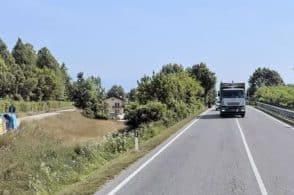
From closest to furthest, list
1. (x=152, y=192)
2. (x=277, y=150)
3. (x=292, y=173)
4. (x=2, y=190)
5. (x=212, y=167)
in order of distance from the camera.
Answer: (x=152, y=192)
(x=2, y=190)
(x=292, y=173)
(x=212, y=167)
(x=277, y=150)

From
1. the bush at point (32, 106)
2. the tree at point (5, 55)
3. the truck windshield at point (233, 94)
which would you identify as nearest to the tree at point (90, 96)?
the bush at point (32, 106)

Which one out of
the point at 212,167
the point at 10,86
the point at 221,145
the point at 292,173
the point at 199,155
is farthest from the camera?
the point at 10,86

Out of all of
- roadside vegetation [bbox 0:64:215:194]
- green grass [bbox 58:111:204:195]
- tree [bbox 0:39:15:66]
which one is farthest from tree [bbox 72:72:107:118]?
green grass [bbox 58:111:204:195]

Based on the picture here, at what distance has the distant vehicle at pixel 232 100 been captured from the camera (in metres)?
55.9

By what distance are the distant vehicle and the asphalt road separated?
2705 centimetres

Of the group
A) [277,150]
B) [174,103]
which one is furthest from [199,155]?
[174,103]

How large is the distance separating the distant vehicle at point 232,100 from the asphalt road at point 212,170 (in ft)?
88.7

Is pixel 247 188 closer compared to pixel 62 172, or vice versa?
pixel 247 188

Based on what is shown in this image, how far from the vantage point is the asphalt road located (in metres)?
13.9

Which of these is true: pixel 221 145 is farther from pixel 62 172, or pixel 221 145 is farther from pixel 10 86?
pixel 10 86

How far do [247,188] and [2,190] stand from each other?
6173 mm

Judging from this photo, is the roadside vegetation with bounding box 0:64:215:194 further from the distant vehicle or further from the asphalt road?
the distant vehicle

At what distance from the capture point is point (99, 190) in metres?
14.1

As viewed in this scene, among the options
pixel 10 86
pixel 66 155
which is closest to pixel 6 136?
pixel 66 155
